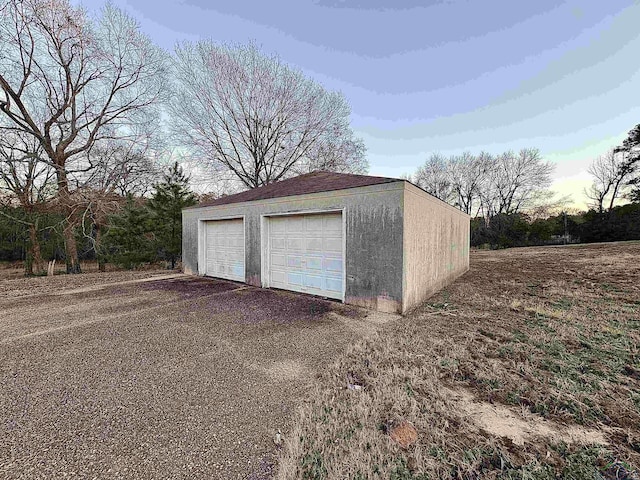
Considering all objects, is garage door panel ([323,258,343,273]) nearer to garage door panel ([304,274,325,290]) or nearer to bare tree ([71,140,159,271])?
garage door panel ([304,274,325,290])

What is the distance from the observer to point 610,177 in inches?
917

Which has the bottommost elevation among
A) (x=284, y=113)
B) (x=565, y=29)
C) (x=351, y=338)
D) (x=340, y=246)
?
(x=351, y=338)

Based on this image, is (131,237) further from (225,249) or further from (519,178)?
(519,178)

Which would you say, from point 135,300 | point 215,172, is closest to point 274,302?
point 135,300

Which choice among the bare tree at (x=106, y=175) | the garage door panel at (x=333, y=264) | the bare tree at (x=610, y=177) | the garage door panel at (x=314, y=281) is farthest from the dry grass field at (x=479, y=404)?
the bare tree at (x=610, y=177)

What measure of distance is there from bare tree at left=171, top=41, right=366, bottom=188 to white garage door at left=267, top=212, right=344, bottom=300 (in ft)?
37.4

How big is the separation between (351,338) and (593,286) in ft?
24.3

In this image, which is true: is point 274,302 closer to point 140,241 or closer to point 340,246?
point 340,246

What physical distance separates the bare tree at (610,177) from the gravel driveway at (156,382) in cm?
3029

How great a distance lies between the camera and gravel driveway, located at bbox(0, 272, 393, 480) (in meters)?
1.58

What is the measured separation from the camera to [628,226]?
20.2m

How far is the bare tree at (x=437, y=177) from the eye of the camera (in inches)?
1077

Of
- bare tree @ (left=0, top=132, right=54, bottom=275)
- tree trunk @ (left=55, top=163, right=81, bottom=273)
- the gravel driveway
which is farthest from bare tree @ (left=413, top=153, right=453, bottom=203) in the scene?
bare tree @ (left=0, top=132, right=54, bottom=275)

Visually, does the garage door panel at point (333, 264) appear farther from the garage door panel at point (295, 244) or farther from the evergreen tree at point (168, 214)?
the evergreen tree at point (168, 214)
